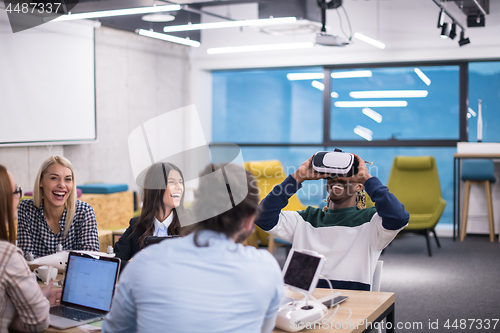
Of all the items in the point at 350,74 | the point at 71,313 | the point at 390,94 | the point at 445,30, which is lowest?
the point at 71,313

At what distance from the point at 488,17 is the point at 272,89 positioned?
3.23 m

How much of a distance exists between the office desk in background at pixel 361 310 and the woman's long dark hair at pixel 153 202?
0.87 metres

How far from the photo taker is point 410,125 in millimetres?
7336

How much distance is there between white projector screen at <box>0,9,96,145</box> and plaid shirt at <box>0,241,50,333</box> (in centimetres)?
372

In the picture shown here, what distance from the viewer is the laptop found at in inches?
72.2

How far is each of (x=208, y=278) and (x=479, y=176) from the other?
19.3ft

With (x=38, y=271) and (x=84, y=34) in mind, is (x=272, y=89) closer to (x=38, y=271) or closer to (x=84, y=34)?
(x=84, y=34)

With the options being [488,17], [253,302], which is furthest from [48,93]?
[488,17]

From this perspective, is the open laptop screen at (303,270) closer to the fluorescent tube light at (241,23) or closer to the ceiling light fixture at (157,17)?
the fluorescent tube light at (241,23)

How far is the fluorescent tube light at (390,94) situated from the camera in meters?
7.29

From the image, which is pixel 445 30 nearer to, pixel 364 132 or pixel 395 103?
pixel 395 103

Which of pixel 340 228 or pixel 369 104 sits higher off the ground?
pixel 369 104

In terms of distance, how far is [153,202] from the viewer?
2.63 m

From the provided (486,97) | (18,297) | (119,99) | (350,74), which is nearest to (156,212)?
(18,297)
